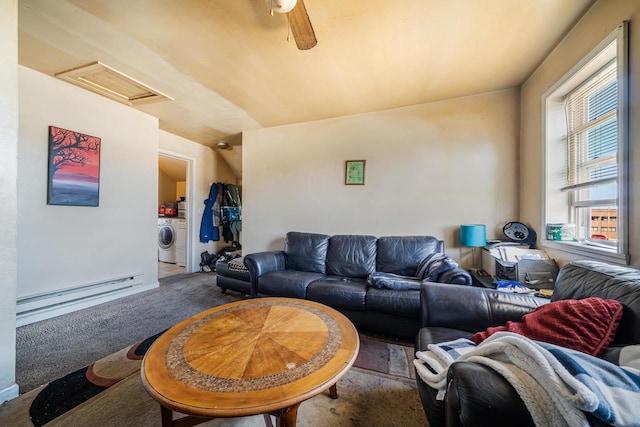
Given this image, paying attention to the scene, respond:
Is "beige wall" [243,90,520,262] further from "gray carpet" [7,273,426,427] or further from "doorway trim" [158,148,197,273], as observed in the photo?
"gray carpet" [7,273,426,427]

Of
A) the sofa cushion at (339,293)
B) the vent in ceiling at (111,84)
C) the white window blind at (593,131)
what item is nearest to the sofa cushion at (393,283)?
the sofa cushion at (339,293)

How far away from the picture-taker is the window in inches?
54.8

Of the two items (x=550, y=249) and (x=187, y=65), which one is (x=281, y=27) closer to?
(x=187, y=65)

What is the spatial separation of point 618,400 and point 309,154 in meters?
3.34

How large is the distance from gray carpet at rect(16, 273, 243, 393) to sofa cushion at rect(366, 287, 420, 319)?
183 centimetres

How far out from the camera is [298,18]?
1404mm

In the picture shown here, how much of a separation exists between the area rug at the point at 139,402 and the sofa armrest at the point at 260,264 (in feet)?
3.72

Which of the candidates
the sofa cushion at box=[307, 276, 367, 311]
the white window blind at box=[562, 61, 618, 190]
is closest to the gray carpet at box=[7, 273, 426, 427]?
the sofa cushion at box=[307, 276, 367, 311]

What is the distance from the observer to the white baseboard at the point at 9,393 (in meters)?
1.33

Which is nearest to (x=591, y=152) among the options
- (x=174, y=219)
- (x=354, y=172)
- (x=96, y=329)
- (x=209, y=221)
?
(x=354, y=172)

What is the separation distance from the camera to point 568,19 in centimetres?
167

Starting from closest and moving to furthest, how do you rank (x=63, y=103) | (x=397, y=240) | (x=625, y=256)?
1. (x=625, y=256)
2. (x=63, y=103)
3. (x=397, y=240)

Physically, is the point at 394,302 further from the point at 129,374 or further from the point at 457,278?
the point at 129,374

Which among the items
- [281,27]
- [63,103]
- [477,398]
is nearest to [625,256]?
[477,398]
